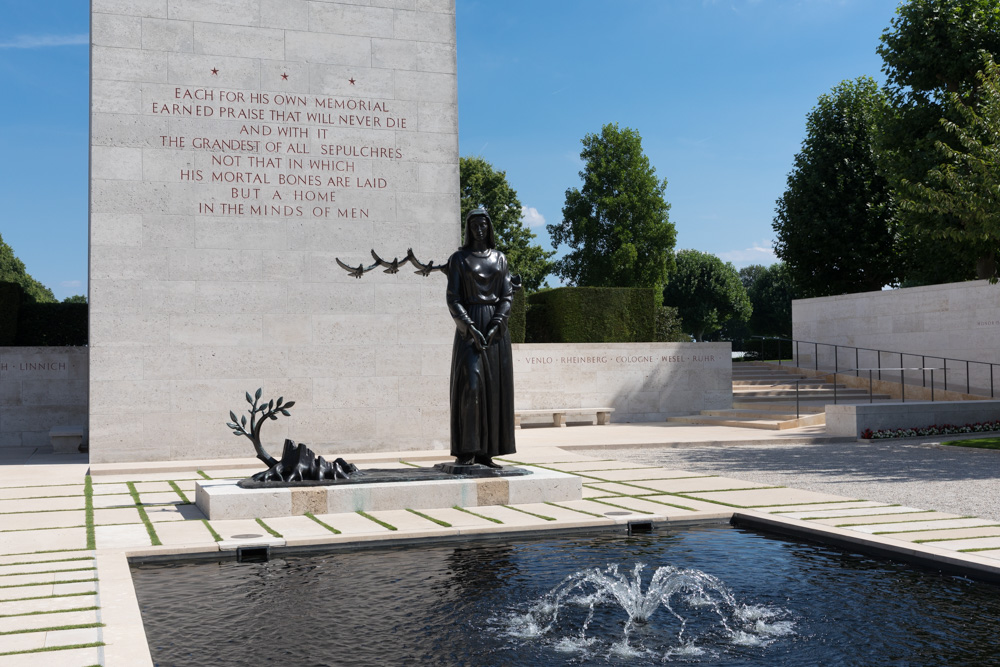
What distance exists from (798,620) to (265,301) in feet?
34.8

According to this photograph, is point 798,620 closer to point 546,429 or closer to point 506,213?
point 546,429

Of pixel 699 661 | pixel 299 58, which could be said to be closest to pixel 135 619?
pixel 699 661

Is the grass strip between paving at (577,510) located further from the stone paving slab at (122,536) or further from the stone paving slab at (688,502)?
the stone paving slab at (122,536)

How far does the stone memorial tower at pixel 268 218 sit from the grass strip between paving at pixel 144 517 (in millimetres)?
2479

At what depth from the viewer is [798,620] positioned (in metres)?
5.05

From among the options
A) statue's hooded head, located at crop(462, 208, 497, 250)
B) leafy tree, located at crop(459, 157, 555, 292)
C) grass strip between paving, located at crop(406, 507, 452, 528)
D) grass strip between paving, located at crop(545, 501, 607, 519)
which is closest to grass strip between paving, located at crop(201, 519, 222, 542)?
grass strip between paving, located at crop(406, 507, 452, 528)

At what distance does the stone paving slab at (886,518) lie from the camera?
7770 mm

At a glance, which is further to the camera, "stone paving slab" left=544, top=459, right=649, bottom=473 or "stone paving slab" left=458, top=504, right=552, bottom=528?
"stone paving slab" left=544, top=459, right=649, bottom=473

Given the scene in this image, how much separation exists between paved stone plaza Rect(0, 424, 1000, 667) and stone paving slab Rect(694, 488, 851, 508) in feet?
0.07

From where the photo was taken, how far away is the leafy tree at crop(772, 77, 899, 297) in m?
30.5

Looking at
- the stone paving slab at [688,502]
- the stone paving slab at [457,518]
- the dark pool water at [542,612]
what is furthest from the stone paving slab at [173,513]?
the stone paving slab at [688,502]

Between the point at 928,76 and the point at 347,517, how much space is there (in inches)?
885

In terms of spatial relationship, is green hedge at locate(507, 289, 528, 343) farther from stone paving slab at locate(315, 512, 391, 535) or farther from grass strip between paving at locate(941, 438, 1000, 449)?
stone paving slab at locate(315, 512, 391, 535)

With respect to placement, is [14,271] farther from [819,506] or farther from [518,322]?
[819,506]
